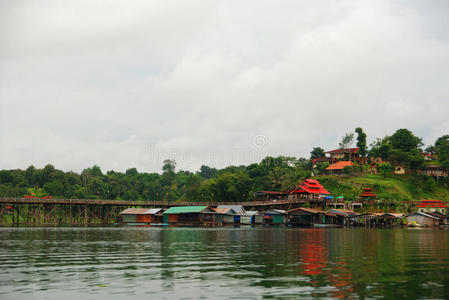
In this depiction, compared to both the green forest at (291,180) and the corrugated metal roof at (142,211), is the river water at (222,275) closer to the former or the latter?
the corrugated metal roof at (142,211)

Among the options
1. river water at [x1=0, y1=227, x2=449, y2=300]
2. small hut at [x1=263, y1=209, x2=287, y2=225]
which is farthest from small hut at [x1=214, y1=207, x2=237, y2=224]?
river water at [x1=0, y1=227, x2=449, y2=300]

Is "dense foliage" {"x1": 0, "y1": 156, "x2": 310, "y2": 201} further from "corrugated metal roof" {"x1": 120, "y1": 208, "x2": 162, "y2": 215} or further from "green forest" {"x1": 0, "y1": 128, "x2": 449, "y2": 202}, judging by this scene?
"corrugated metal roof" {"x1": 120, "y1": 208, "x2": 162, "y2": 215}

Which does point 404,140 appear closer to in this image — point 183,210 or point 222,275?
point 183,210

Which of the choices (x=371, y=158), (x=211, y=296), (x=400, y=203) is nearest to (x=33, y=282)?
(x=211, y=296)

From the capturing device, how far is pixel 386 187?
127 metres

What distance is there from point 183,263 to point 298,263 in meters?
6.86

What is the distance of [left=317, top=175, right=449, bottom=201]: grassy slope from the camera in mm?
123250

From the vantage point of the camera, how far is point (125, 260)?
91.7ft

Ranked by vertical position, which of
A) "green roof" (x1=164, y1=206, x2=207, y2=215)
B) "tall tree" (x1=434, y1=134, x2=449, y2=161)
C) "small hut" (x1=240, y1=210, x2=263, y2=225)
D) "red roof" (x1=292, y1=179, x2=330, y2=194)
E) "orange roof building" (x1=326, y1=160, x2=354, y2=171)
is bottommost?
"small hut" (x1=240, y1=210, x2=263, y2=225)

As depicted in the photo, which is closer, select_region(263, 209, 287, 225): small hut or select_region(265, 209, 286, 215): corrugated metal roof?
select_region(265, 209, 286, 215): corrugated metal roof

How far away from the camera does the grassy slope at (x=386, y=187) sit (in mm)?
123250

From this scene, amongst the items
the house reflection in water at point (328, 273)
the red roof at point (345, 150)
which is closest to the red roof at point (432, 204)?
the red roof at point (345, 150)

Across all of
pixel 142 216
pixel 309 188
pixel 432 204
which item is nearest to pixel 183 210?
pixel 142 216

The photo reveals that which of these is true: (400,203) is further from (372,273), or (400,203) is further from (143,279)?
(143,279)
